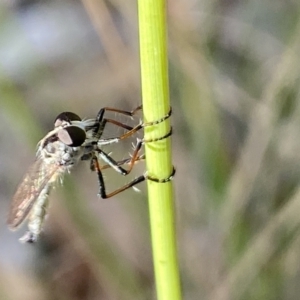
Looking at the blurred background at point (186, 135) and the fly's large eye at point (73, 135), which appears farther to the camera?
the blurred background at point (186, 135)

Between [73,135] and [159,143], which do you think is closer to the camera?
[159,143]

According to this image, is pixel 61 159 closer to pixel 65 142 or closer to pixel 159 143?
pixel 65 142

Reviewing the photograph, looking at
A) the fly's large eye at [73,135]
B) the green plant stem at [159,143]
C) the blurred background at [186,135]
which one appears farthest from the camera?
the blurred background at [186,135]

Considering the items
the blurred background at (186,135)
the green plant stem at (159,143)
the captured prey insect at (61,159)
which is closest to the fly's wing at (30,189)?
the captured prey insect at (61,159)

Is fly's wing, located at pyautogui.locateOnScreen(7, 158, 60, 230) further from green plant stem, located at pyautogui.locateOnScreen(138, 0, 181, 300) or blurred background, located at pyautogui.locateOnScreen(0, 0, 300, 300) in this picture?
green plant stem, located at pyautogui.locateOnScreen(138, 0, 181, 300)

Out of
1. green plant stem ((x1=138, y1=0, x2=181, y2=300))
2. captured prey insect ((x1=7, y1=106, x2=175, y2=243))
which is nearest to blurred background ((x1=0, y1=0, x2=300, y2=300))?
captured prey insect ((x1=7, y1=106, x2=175, y2=243))

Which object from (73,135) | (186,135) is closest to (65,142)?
(73,135)

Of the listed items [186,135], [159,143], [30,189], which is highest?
[186,135]

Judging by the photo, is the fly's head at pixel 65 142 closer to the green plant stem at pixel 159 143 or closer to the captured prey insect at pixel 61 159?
the captured prey insect at pixel 61 159
